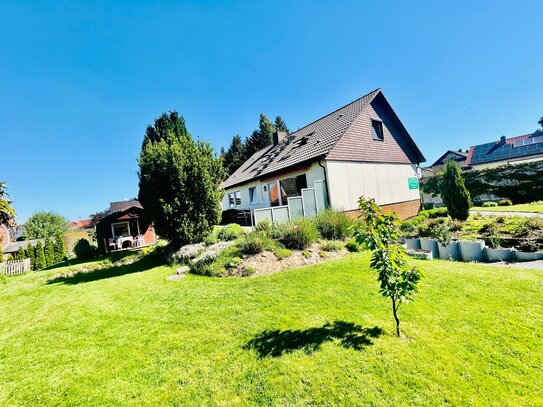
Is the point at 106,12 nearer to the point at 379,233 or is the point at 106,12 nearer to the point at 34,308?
the point at 34,308

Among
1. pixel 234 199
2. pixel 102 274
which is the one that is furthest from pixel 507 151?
pixel 102 274

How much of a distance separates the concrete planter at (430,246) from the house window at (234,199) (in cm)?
1460

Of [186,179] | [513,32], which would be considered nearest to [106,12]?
[186,179]

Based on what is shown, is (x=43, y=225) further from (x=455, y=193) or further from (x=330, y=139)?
(x=455, y=193)

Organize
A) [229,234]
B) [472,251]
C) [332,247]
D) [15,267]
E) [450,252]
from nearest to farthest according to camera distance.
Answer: [472,251] → [450,252] → [332,247] → [229,234] → [15,267]

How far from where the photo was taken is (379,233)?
125 inches

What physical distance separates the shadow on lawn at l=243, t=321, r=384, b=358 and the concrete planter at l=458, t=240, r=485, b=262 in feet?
17.8

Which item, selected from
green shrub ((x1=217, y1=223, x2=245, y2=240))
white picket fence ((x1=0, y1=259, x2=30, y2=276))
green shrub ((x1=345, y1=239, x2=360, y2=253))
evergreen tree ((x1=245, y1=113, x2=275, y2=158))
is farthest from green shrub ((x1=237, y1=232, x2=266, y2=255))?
evergreen tree ((x1=245, y1=113, x2=275, y2=158))

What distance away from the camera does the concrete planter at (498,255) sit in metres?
5.94

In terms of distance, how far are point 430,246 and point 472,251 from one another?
3.66ft

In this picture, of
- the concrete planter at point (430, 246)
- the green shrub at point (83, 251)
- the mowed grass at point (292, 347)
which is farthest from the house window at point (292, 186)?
the green shrub at point (83, 251)

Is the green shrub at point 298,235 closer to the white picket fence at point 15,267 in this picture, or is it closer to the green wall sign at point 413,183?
the green wall sign at point 413,183

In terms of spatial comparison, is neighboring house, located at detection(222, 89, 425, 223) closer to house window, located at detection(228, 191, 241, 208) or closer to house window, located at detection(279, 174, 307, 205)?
house window, located at detection(279, 174, 307, 205)

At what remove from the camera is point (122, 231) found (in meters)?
21.0
